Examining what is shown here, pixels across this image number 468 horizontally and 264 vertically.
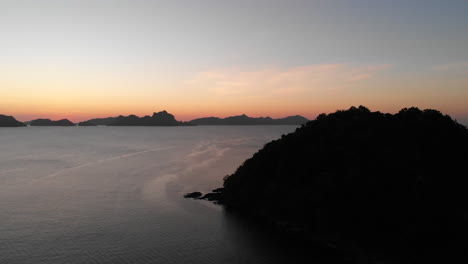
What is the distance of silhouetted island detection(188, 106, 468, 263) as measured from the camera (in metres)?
40.3

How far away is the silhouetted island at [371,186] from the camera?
40344 mm

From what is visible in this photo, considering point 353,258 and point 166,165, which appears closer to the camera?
point 353,258

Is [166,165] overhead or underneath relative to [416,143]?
underneath

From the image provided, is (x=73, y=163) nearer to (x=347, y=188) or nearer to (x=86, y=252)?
(x=86, y=252)

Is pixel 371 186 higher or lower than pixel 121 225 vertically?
higher

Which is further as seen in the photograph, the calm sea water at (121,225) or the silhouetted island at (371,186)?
the calm sea water at (121,225)

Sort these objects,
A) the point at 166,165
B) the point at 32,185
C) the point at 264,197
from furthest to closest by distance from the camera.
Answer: the point at 166,165 → the point at 32,185 → the point at 264,197

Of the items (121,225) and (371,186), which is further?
(121,225)

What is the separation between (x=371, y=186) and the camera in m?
47.0

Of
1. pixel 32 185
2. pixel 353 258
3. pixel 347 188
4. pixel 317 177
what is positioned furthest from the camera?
pixel 32 185

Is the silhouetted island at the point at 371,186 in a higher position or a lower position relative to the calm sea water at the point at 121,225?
higher

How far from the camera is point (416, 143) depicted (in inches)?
2135

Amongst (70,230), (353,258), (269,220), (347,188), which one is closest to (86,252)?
(70,230)

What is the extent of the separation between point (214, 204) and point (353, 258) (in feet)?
108
